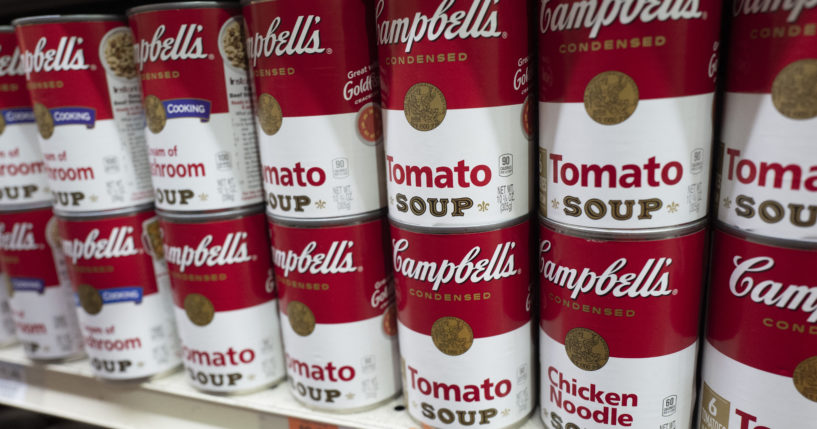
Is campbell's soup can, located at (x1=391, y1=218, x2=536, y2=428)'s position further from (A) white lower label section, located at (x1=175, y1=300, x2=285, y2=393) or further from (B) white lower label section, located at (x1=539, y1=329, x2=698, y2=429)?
(A) white lower label section, located at (x1=175, y1=300, x2=285, y2=393)

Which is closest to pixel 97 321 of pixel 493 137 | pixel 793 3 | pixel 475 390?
pixel 475 390

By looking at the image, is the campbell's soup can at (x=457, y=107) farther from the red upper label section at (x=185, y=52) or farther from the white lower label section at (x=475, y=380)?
the red upper label section at (x=185, y=52)

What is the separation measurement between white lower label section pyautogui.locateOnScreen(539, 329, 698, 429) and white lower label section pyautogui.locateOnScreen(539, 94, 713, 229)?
0.24 m

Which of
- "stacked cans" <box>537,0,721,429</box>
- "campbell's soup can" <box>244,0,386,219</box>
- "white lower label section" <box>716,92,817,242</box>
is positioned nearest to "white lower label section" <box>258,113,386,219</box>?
"campbell's soup can" <box>244,0,386,219</box>

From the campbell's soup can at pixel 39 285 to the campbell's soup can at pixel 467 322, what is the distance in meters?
0.99

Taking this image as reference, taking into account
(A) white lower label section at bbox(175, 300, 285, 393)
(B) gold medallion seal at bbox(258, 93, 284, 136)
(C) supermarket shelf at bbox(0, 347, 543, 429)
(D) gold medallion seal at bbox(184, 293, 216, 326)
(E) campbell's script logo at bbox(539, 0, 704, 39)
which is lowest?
(C) supermarket shelf at bbox(0, 347, 543, 429)

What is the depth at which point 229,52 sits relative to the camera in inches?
41.6

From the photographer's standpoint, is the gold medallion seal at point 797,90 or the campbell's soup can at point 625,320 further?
the campbell's soup can at point 625,320

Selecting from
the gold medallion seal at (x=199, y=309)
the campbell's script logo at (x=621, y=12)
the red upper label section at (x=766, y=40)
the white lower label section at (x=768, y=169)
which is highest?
the campbell's script logo at (x=621, y=12)

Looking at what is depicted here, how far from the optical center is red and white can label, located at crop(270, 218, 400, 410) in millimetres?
1040

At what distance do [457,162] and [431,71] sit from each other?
5.9 inches

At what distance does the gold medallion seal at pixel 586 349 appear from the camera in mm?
880

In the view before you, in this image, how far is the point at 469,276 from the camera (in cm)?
93

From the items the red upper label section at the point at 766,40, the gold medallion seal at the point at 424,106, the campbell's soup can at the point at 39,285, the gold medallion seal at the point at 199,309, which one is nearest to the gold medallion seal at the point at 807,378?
the red upper label section at the point at 766,40
